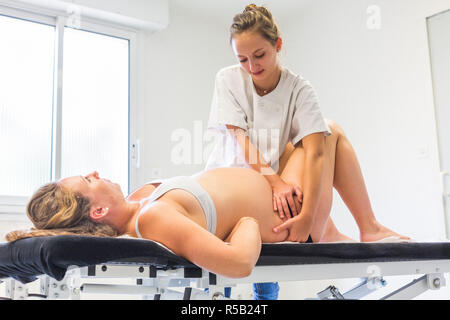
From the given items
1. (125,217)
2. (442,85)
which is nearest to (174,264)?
(125,217)

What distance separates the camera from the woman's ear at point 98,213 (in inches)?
48.2

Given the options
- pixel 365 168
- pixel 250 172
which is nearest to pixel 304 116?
pixel 250 172

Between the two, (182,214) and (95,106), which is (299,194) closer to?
(182,214)

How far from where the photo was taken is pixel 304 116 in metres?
1.69

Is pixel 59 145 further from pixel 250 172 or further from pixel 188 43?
pixel 250 172

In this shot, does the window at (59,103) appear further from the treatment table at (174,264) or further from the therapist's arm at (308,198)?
the therapist's arm at (308,198)

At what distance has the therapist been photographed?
1.56 metres

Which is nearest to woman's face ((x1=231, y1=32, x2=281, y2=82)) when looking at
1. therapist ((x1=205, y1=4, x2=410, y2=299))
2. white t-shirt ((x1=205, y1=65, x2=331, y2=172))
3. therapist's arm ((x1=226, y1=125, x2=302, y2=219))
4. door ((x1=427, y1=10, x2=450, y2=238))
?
therapist ((x1=205, y1=4, x2=410, y2=299))

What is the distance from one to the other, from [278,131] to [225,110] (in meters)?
0.20

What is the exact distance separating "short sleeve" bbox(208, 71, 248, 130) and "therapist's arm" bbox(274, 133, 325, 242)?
276 millimetres

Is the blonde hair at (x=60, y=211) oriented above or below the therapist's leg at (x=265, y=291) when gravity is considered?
above

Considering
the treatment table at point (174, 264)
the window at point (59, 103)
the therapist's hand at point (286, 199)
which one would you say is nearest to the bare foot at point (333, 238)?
the treatment table at point (174, 264)

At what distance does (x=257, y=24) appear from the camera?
1554mm

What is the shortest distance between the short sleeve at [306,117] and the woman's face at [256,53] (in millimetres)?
152
